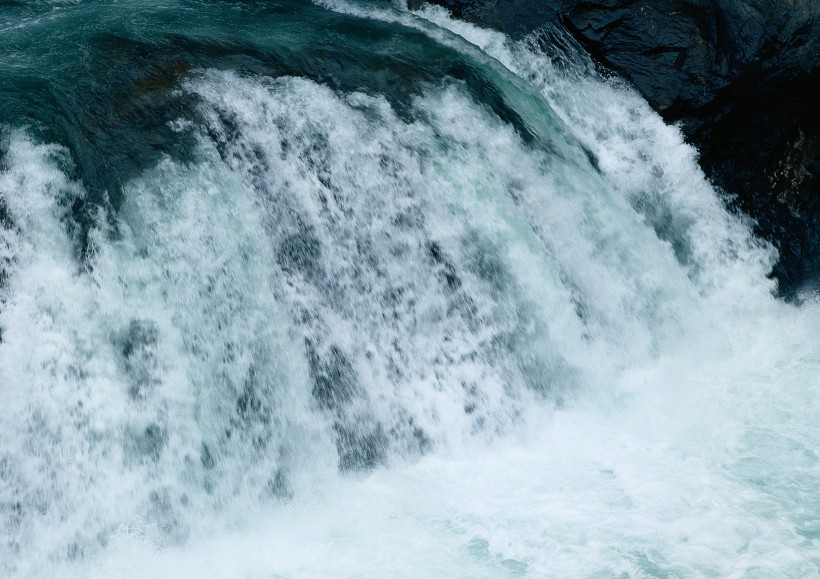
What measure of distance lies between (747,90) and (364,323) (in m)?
3.45

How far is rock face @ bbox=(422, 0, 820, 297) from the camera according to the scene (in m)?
6.35

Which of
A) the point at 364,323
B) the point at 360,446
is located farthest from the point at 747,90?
the point at 360,446

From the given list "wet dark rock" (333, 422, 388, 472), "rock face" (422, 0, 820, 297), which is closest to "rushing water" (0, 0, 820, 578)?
"wet dark rock" (333, 422, 388, 472)

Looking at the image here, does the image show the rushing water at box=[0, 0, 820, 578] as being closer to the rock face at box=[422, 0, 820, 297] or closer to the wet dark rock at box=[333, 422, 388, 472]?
the wet dark rock at box=[333, 422, 388, 472]

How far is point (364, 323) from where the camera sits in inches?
200

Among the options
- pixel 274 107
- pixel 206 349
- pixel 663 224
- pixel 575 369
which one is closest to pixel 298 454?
pixel 206 349

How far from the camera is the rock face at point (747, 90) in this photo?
6352 millimetres

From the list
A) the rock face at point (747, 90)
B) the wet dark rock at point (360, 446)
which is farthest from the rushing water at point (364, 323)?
the rock face at point (747, 90)

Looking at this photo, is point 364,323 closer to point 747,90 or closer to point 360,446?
point 360,446

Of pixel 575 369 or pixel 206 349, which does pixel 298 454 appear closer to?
pixel 206 349

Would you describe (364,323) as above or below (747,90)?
below

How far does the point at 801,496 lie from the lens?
14.8ft

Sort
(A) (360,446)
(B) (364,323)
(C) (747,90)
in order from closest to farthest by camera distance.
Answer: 1. (A) (360,446)
2. (B) (364,323)
3. (C) (747,90)

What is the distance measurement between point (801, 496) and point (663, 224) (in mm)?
2361
